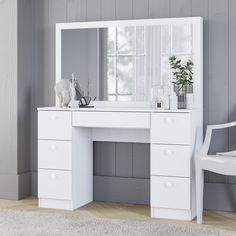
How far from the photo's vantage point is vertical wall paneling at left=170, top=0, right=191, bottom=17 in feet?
14.7

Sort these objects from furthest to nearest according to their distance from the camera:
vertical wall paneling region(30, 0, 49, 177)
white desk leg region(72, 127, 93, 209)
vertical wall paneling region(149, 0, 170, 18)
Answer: vertical wall paneling region(30, 0, 49, 177)
vertical wall paneling region(149, 0, 170, 18)
white desk leg region(72, 127, 93, 209)

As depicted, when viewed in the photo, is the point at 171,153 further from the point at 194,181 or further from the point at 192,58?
the point at 192,58

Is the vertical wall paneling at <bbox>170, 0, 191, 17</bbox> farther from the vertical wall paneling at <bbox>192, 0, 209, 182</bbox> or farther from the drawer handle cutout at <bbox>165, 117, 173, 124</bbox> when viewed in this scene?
the drawer handle cutout at <bbox>165, 117, 173, 124</bbox>

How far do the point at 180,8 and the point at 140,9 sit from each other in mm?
338

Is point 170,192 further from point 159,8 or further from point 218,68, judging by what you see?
point 159,8

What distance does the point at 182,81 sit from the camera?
14.3ft

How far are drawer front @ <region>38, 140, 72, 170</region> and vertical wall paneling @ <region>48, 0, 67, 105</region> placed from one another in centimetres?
61

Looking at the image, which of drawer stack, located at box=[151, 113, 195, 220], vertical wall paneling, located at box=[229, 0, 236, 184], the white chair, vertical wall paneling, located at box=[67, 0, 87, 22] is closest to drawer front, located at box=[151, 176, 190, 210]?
drawer stack, located at box=[151, 113, 195, 220]

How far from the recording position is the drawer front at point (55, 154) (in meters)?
4.40

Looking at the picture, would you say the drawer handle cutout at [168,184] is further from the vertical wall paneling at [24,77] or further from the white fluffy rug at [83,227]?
the vertical wall paneling at [24,77]

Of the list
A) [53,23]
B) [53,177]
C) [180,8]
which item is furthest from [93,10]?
[53,177]

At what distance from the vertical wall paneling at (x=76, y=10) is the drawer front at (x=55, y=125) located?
92 centimetres

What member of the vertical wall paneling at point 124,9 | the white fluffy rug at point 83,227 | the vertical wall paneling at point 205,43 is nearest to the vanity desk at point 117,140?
the vertical wall paneling at point 205,43

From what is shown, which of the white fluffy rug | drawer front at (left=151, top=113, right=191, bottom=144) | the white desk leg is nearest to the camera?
the white fluffy rug
